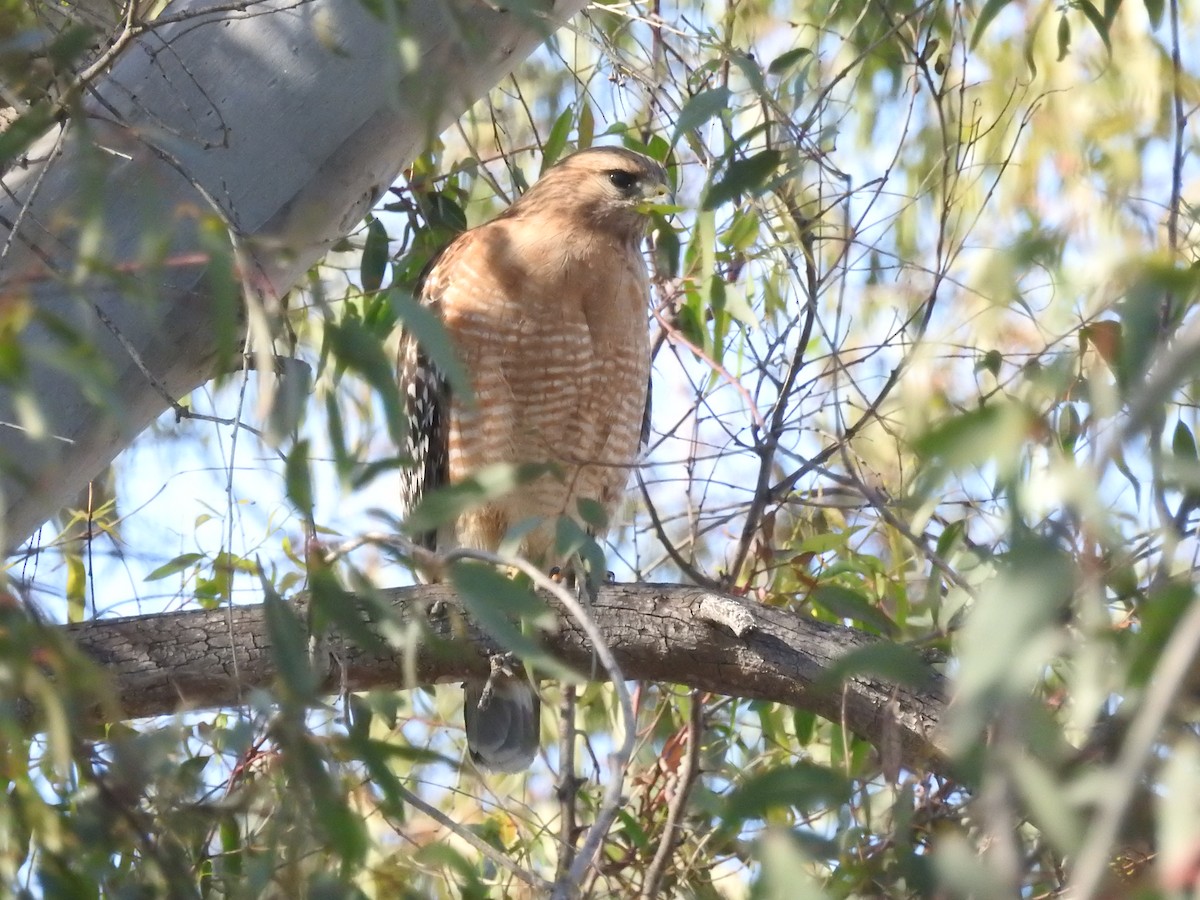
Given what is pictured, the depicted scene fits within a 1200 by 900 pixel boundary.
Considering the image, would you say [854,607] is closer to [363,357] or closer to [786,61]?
[786,61]

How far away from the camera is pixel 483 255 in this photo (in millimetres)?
3256

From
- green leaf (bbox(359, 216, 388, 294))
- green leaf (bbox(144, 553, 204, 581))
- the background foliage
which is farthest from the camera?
green leaf (bbox(359, 216, 388, 294))

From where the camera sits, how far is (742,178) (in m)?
1.83

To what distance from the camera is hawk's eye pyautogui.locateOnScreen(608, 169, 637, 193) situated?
3.36 metres

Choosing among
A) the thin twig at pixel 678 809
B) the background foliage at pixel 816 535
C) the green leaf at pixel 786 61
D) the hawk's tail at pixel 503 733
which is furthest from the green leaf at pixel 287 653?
the hawk's tail at pixel 503 733

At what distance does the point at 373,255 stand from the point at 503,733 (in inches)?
45.1

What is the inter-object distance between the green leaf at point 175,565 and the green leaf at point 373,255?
66cm

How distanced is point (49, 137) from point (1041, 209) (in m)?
2.90

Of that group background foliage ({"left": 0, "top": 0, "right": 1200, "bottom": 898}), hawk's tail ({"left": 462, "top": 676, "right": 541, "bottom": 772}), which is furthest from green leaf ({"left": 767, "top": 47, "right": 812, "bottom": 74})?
hawk's tail ({"left": 462, "top": 676, "right": 541, "bottom": 772})

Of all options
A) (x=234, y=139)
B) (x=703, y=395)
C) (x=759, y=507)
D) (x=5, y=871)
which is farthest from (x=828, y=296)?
(x=5, y=871)

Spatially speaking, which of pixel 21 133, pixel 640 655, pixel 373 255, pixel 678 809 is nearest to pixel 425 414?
pixel 373 255

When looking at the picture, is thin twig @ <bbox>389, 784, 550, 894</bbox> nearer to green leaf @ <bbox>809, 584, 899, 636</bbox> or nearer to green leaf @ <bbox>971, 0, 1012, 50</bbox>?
green leaf @ <bbox>809, 584, 899, 636</bbox>

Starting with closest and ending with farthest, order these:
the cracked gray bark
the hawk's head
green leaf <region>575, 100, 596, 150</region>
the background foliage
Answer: the background foliage, the cracked gray bark, green leaf <region>575, 100, 596, 150</region>, the hawk's head

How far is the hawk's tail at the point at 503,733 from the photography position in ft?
10.8
